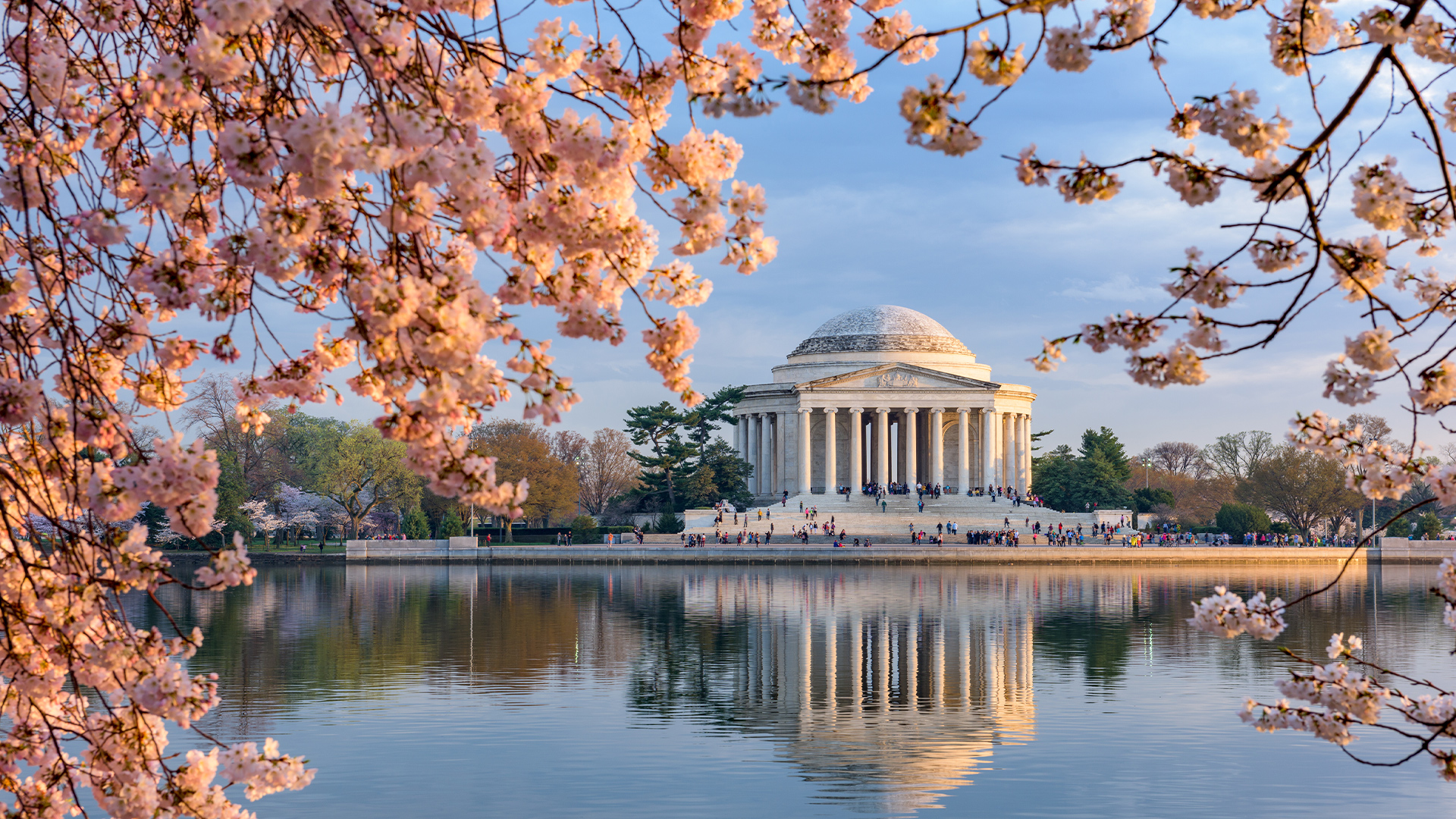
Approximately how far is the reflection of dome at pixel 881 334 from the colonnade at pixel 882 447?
528 cm

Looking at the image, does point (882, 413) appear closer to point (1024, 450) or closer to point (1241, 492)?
point (1024, 450)

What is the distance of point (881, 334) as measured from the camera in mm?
110688

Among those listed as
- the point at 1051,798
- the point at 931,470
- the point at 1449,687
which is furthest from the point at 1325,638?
the point at 931,470

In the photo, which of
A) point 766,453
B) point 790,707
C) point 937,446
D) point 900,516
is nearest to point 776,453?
point 766,453

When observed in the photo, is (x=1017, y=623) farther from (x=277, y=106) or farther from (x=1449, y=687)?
(x=277, y=106)

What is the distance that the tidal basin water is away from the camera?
17.4 meters

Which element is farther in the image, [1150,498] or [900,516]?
[1150,498]

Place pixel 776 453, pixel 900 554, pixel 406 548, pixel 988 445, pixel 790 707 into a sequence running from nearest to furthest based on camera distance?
pixel 790 707 < pixel 900 554 < pixel 406 548 < pixel 988 445 < pixel 776 453

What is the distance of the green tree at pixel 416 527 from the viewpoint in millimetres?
82125

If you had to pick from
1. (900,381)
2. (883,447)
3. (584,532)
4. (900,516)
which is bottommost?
(584,532)

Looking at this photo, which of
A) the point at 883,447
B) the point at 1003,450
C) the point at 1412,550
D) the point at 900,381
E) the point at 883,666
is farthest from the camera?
the point at 1003,450

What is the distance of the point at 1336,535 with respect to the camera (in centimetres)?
10575

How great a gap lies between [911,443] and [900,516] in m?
16.9

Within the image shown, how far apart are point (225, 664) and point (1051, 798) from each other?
18.3m
